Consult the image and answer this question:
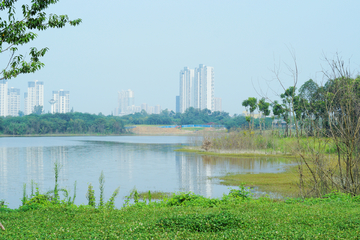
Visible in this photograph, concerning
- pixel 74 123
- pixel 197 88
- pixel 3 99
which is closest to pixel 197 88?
pixel 197 88

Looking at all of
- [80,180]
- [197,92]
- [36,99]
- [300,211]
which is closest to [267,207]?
[300,211]


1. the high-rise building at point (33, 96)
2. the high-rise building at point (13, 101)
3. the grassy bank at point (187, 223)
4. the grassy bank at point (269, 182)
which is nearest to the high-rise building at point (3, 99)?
the high-rise building at point (13, 101)

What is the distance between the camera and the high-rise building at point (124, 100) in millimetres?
170125

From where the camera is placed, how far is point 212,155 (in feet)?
91.9

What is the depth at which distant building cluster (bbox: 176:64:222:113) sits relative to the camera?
131m

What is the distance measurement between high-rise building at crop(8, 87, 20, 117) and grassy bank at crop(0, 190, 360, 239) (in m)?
151

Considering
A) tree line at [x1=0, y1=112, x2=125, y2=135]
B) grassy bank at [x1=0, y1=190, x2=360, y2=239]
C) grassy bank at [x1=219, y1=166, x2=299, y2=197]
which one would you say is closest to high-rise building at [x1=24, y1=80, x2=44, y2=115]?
tree line at [x1=0, y1=112, x2=125, y2=135]

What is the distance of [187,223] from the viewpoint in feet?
15.9

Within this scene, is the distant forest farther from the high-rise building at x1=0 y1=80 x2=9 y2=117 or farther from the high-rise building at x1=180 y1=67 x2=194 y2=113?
the high-rise building at x1=0 y1=80 x2=9 y2=117

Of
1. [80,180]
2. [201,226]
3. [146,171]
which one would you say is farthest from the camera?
[146,171]

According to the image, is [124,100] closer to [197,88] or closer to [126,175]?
[197,88]

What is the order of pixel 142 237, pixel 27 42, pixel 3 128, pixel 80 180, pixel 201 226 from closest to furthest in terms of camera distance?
1. pixel 142 237
2. pixel 201 226
3. pixel 27 42
4. pixel 80 180
5. pixel 3 128

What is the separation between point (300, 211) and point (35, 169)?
17.7m

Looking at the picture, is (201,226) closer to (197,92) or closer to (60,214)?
(60,214)
